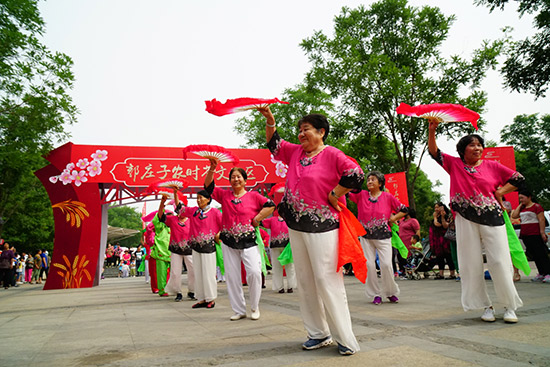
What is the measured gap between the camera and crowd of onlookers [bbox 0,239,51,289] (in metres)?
15.4

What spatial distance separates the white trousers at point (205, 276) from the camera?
612 cm

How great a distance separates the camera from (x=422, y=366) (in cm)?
243

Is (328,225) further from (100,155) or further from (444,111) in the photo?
(100,155)

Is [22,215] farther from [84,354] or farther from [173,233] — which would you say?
[84,354]

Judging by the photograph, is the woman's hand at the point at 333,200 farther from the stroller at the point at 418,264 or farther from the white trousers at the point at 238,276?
the stroller at the point at 418,264

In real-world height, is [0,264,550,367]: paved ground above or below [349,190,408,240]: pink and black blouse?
below

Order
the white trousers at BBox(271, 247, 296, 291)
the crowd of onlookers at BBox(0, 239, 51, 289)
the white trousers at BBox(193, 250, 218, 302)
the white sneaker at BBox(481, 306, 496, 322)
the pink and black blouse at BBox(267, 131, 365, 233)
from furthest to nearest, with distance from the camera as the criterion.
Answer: the crowd of onlookers at BBox(0, 239, 51, 289) < the white trousers at BBox(271, 247, 296, 291) < the white trousers at BBox(193, 250, 218, 302) < the white sneaker at BBox(481, 306, 496, 322) < the pink and black blouse at BBox(267, 131, 365, 233)

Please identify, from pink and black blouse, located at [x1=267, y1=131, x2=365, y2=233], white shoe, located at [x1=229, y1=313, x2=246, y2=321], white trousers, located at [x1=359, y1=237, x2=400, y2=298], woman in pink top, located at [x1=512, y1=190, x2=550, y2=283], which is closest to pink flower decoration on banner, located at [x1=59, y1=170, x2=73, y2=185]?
white shoe, located at [x1=229, y1=313, x2=246, y2=321]

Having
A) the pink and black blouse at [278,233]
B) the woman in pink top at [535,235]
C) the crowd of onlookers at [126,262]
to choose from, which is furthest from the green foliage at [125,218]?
the woman in pink top at [535,235]

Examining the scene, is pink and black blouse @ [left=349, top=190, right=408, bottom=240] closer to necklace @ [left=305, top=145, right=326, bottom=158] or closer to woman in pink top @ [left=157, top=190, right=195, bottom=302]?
necklace @ [left=305, top=145, right=326, bottom=158]

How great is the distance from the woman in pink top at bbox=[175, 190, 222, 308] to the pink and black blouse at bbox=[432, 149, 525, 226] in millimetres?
3390

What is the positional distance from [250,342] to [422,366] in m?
1.48

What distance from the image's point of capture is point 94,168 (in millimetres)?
12281

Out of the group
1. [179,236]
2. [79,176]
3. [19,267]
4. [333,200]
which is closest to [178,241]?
[179,236]
